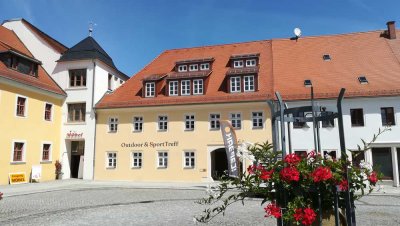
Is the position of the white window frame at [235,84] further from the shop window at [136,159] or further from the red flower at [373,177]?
the red flower at [373,177]

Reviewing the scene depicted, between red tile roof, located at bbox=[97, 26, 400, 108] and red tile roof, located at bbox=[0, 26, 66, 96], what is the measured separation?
401 centimetres

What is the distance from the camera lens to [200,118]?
25.2m

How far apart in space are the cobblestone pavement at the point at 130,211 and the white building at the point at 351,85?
6261mm

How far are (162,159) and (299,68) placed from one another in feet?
39.9

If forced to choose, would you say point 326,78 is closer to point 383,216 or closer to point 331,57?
point 331,57

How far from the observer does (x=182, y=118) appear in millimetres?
25594

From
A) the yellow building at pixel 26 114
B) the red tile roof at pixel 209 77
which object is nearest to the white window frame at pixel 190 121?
the red tile roof at pixel 209 77

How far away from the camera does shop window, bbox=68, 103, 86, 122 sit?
27.8m

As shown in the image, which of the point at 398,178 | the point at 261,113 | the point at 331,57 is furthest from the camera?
the point at 331,57

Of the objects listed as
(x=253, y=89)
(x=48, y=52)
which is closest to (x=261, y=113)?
(x=253, y=89)

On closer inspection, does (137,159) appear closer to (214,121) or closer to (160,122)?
(160,122)

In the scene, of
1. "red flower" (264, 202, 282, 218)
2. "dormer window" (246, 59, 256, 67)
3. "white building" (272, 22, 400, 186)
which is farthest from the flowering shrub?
"dormer window" (246, 59, 256, 67)

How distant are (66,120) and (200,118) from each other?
10.9 meters

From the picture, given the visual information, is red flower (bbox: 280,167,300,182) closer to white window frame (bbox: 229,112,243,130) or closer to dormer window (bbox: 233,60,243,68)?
white window frame (bbox: 229,112,243,130)
